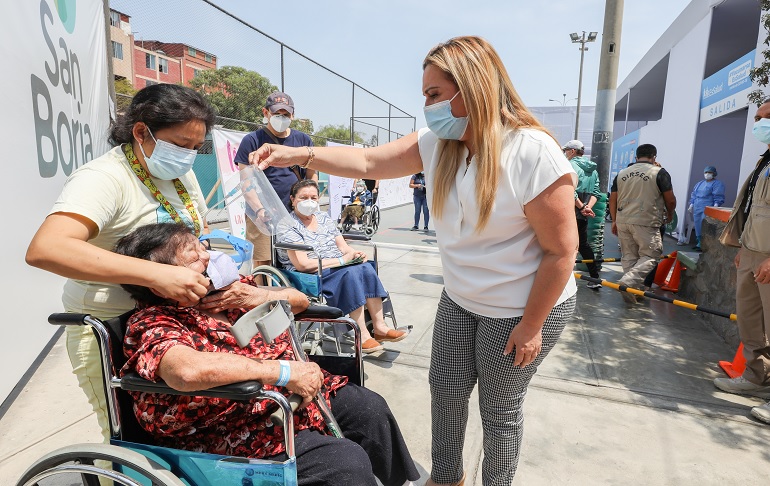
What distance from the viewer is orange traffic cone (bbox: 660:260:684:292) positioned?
512 centimetres

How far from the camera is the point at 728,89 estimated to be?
7.38 meters

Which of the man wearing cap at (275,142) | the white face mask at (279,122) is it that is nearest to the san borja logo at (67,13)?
the man wearing cap at (275,142)

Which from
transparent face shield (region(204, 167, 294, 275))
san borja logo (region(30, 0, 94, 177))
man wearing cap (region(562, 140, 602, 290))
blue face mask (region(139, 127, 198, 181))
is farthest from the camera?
man wearing cap (region(562, 140, 602, 290))

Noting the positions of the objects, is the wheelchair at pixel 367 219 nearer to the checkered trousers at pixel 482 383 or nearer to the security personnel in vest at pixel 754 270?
the security personnel in vest at pixel 754 270

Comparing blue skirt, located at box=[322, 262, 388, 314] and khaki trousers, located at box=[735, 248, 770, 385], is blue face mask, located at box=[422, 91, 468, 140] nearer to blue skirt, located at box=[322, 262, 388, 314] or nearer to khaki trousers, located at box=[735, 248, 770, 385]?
blue skirt, located at box=[322, 262, 388, 314]

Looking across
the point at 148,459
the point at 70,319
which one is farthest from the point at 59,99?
the point at 148,459

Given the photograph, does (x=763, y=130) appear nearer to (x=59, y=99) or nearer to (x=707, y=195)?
(x=59, y=99)

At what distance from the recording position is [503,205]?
4.64 feet

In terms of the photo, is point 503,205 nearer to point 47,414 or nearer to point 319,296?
point 319,296

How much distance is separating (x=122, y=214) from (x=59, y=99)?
7.49ft

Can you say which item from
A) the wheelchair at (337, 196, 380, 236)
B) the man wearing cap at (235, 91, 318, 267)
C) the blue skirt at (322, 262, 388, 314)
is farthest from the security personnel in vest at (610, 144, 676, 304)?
the wheelchair at (337, 196, 380, 236)

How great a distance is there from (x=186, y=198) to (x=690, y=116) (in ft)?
34.6

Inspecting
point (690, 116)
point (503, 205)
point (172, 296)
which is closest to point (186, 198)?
point (172, 296)

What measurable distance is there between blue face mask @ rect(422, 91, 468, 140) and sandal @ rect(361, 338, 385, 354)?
2.06 m
